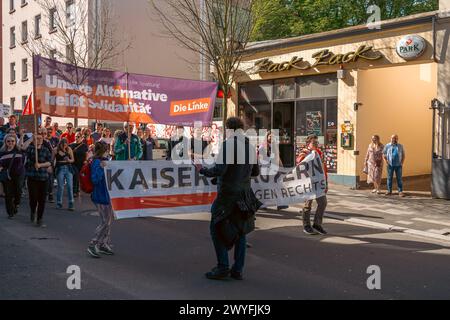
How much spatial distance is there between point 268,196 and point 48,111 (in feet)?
14.9

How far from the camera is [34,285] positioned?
18.1ft

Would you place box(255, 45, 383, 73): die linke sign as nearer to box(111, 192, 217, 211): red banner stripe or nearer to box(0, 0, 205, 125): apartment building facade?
box(111, 192, 217, 211): red banner stripe

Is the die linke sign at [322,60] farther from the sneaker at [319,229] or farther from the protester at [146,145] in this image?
the sneaker at [319,229]

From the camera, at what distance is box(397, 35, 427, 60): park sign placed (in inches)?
561

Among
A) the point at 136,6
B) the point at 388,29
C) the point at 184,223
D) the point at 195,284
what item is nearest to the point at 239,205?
the point at 195,284

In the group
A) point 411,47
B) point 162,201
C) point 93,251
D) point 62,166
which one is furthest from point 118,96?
point 411,47

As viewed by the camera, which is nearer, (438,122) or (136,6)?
(438,122)

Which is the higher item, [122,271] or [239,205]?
[239,205]

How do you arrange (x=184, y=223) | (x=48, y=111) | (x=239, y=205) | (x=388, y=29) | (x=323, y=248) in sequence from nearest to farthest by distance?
1. (x=239, y=205)
2. (x=323, y=248)
3. (x=48, y=111)
4. (x=184, y=223)
5. (x=388, y=29)

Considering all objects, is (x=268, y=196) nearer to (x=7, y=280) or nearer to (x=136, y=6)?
(x=7, y=280)

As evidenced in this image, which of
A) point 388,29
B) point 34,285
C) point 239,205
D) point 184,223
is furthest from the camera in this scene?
point 388,29

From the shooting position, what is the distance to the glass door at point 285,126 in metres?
18.3

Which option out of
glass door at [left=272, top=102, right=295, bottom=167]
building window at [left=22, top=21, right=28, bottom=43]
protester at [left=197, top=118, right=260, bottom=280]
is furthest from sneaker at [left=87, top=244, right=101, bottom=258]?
building window at [left=22, top=21, right=28, bottom=43]

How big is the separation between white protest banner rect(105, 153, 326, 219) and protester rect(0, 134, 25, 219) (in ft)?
10.3
